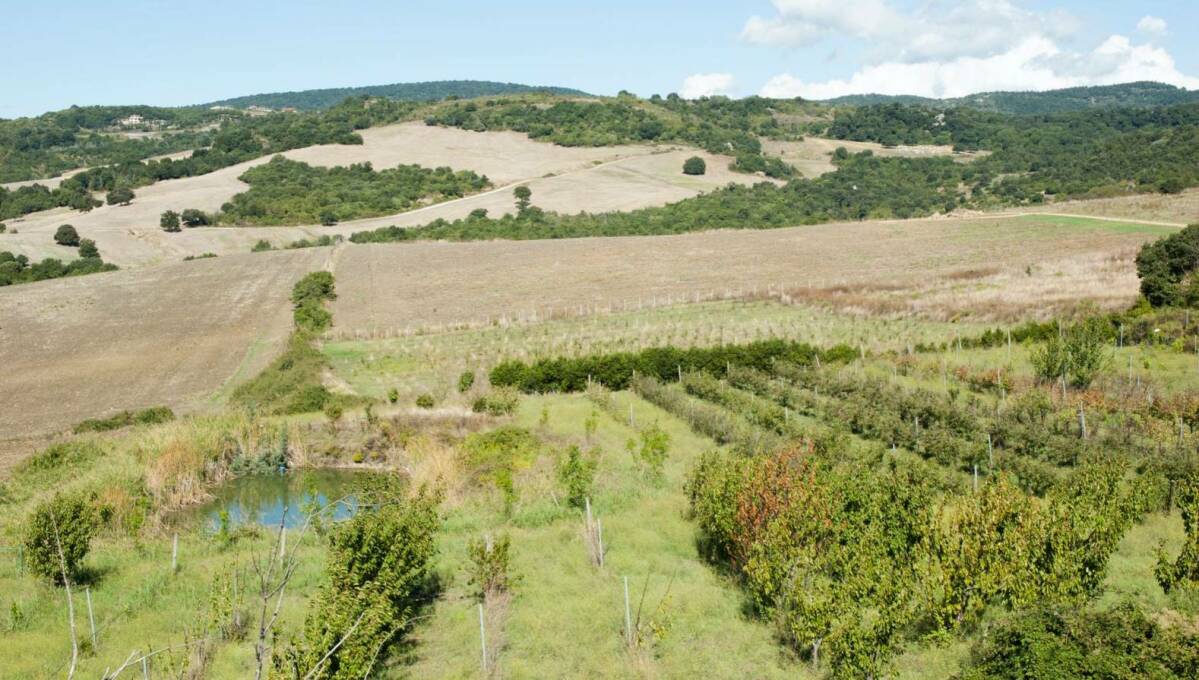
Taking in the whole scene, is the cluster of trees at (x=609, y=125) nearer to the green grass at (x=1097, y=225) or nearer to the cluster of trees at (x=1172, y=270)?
the green grass at (x=1097, y=225)

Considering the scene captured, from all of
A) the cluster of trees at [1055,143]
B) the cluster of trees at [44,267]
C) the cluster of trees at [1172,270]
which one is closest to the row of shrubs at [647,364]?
the cluster of trees at [1172,270]

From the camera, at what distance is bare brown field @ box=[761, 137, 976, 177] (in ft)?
442

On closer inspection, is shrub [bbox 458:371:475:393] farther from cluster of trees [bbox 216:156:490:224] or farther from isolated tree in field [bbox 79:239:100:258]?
cluster of trees [bbox 216:156:490:224]

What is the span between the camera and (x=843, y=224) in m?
85.0

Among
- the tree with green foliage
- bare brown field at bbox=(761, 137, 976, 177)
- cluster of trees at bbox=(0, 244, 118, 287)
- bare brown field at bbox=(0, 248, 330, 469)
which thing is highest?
bare brown field at bbox=(761, 137, 976, 177)

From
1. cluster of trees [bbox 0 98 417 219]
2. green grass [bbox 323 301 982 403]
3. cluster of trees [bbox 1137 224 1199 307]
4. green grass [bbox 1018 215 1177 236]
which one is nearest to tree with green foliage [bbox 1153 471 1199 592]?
green grass [bbox 323 301 982 403]

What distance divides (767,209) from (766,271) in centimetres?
3992

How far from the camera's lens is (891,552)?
14.8 metres

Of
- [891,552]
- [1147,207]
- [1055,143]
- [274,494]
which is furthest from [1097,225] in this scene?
[1055,143]

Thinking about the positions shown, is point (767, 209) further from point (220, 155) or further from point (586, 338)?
point (220, 155)

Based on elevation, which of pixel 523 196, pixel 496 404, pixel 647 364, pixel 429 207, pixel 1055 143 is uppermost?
pixel 1055 143

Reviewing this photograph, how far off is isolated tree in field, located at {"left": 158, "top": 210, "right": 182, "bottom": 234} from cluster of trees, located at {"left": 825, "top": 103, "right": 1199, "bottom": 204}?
9143 cm

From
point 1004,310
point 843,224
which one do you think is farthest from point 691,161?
point 1004,310

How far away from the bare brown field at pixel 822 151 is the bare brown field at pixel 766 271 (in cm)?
5262
